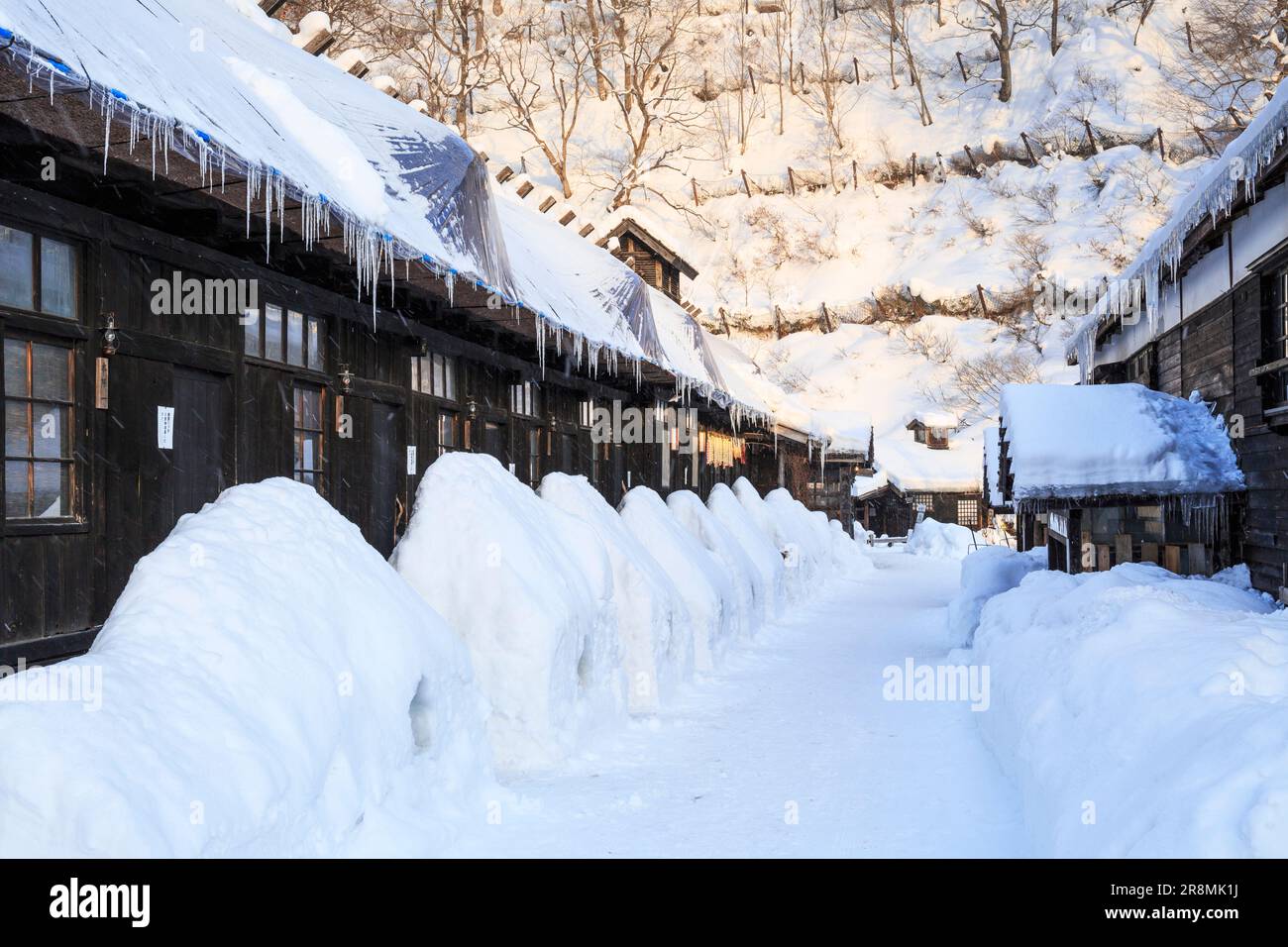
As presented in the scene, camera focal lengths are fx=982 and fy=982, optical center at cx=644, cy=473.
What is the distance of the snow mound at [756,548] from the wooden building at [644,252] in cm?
800

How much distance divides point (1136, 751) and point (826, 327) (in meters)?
Result: 55.9

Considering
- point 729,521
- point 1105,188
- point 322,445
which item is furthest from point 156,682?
point 1105,188

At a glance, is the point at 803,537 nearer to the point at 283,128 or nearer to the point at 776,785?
the point at 776,785

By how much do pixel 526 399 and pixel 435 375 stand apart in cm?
253

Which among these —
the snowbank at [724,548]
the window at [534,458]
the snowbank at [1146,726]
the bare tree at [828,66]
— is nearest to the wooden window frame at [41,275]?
the snowbank at [1146,726]

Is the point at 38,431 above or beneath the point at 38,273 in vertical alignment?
beneath

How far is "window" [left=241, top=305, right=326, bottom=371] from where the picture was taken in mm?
7793

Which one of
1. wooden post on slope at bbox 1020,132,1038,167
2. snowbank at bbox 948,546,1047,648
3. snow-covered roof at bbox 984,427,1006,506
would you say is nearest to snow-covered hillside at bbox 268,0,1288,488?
wooden post on slope at bbox 1020,132,1038,167

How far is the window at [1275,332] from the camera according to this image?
36.4 feet

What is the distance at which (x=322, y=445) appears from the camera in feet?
28.9

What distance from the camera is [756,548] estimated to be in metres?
16.8

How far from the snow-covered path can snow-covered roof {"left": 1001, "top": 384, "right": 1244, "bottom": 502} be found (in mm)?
3895

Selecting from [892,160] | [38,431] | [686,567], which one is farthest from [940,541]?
[892,160]
